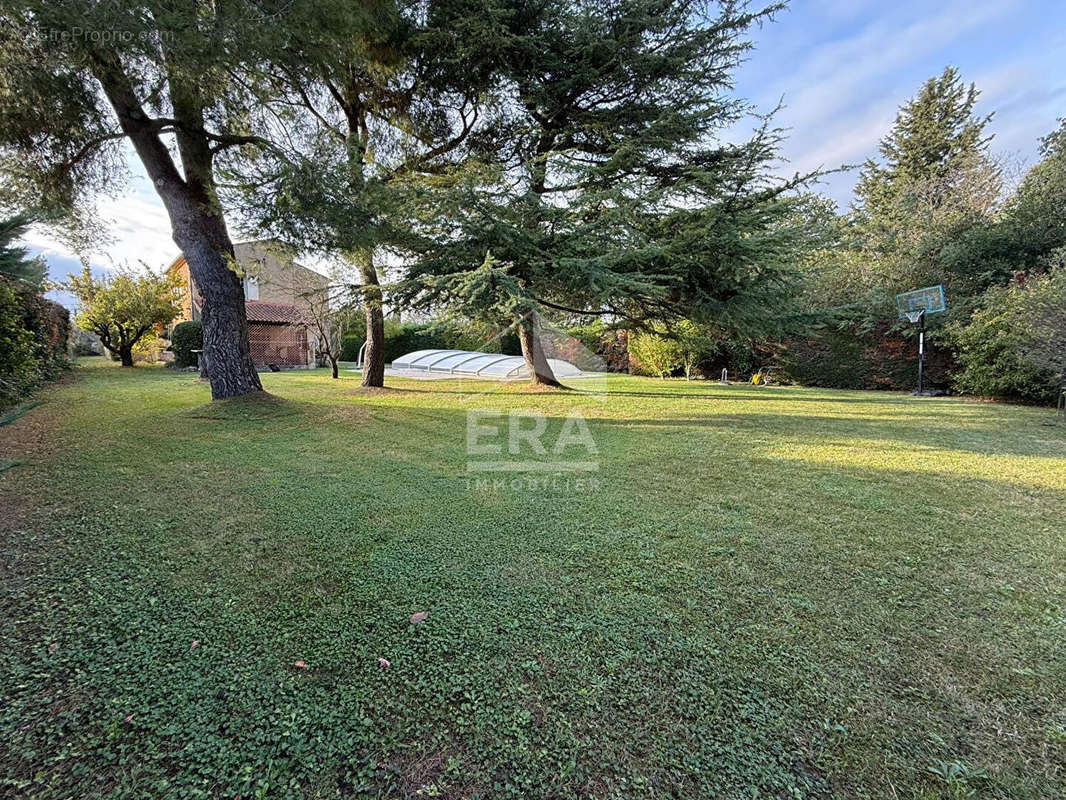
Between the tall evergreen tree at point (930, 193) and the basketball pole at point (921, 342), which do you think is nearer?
the basketball pole at point (921, 342)

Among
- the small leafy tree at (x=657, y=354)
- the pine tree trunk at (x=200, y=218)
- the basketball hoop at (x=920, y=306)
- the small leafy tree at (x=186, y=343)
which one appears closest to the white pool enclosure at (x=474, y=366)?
the small leafy tree at (x=657, y=354)

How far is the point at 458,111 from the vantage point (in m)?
9.32

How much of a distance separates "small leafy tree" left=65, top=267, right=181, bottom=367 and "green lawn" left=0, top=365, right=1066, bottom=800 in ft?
49.0

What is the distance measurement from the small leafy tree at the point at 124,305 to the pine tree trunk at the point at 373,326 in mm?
10931

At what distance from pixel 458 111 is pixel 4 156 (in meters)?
7.43

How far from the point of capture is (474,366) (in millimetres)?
15352

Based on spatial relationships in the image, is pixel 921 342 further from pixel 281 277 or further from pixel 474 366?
pixel 281 277

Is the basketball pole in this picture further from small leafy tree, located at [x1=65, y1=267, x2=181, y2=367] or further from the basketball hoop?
small leafy tree, located at [x1=65, y1=267, x2=181, y2=367]

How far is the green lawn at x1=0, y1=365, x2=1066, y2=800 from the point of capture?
4.10 ft

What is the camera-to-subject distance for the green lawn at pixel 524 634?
1250 millimetres

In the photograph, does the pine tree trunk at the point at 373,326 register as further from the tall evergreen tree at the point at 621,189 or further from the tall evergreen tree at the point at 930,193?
the tall evergreen tree at the point at 930,193

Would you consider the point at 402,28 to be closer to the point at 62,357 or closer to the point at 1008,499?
the point at 1008,499

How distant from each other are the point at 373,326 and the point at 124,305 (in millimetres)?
11478

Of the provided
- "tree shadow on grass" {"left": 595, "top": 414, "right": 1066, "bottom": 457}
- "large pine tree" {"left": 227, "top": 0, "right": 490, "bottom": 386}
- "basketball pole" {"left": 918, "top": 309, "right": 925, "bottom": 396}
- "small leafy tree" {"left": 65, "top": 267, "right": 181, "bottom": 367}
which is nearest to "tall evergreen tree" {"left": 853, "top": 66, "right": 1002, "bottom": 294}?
"basketball pole" {"left": 918, "top": 309, "right": 925, "bottom": 396}
